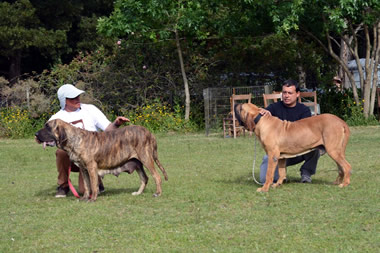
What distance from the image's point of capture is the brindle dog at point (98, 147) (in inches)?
349

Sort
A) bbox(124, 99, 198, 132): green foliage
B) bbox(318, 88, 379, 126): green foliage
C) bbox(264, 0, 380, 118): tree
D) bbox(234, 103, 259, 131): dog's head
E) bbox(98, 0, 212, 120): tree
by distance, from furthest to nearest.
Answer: bbox(124, 99, 198, 132): green foliage → bbox(318, 88, 379, 126): green foliage → bbox(98, 0, 212, 120): tree → bbox(264, 0, 380, 118): tree → bbox(234, 103, 259, 131): dog's head

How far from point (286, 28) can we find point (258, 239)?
45.0 feet

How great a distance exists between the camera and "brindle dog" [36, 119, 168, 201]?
886cm

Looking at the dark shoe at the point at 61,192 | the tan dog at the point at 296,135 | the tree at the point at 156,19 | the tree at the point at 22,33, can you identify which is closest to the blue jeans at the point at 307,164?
the tan dog at the point at 296,135

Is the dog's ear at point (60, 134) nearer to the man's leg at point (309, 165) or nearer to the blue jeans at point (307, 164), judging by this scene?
the blue jeans at point (307, 164)

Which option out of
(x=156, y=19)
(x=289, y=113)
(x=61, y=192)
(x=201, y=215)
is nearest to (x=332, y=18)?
(x=156, y=19)

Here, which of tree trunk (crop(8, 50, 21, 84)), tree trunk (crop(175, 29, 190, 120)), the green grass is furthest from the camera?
tree trunk (crop(8, 50, 21, 84))

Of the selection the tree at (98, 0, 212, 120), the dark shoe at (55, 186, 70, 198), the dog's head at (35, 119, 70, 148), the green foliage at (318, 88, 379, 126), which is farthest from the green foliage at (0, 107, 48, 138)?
the dog's head at (35, 119, 70, 148)

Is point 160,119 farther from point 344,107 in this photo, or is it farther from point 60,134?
point 60,134

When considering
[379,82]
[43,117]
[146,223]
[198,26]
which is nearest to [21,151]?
[43,117]

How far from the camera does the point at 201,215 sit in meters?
7.78

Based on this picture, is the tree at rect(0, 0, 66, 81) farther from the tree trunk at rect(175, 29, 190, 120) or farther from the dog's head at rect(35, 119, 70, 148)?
the dog's head at rect(35, 119, 70, 148)

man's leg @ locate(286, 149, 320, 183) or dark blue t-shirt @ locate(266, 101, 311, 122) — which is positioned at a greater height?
dark blue t-shirt @ locate(266, 101, 311, 122)

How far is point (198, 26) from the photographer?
845 inches
